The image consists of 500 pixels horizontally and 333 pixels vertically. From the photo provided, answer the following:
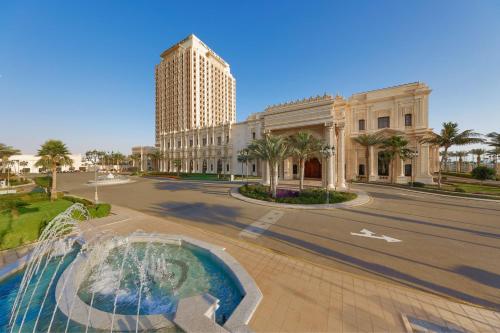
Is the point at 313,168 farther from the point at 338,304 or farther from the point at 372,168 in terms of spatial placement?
the point at 338,304

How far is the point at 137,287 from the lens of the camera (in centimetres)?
577

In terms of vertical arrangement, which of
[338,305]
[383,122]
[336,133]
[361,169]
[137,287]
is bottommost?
[137,287]

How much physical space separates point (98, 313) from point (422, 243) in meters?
12.8

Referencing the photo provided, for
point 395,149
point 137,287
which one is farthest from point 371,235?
point 395,149

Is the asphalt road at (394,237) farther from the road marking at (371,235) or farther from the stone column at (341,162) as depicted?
the stone column at (341,162)

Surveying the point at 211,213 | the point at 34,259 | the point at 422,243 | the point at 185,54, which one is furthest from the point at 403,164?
the point at 185,54

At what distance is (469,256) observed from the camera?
297 inches

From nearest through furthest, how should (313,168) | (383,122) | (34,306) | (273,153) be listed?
(34,306)
(273,153)
(383,122)
(313,168)

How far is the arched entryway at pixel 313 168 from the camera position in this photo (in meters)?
34.2

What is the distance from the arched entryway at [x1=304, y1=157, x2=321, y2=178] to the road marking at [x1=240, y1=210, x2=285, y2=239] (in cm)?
2272

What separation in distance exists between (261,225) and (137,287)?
7.04m

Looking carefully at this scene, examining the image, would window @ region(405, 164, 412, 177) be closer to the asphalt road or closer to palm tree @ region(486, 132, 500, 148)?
palm tree @ region(486, 132, 500, 148)

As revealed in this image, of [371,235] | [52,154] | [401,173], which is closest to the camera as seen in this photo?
[371,235]

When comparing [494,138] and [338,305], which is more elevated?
[494,138]
